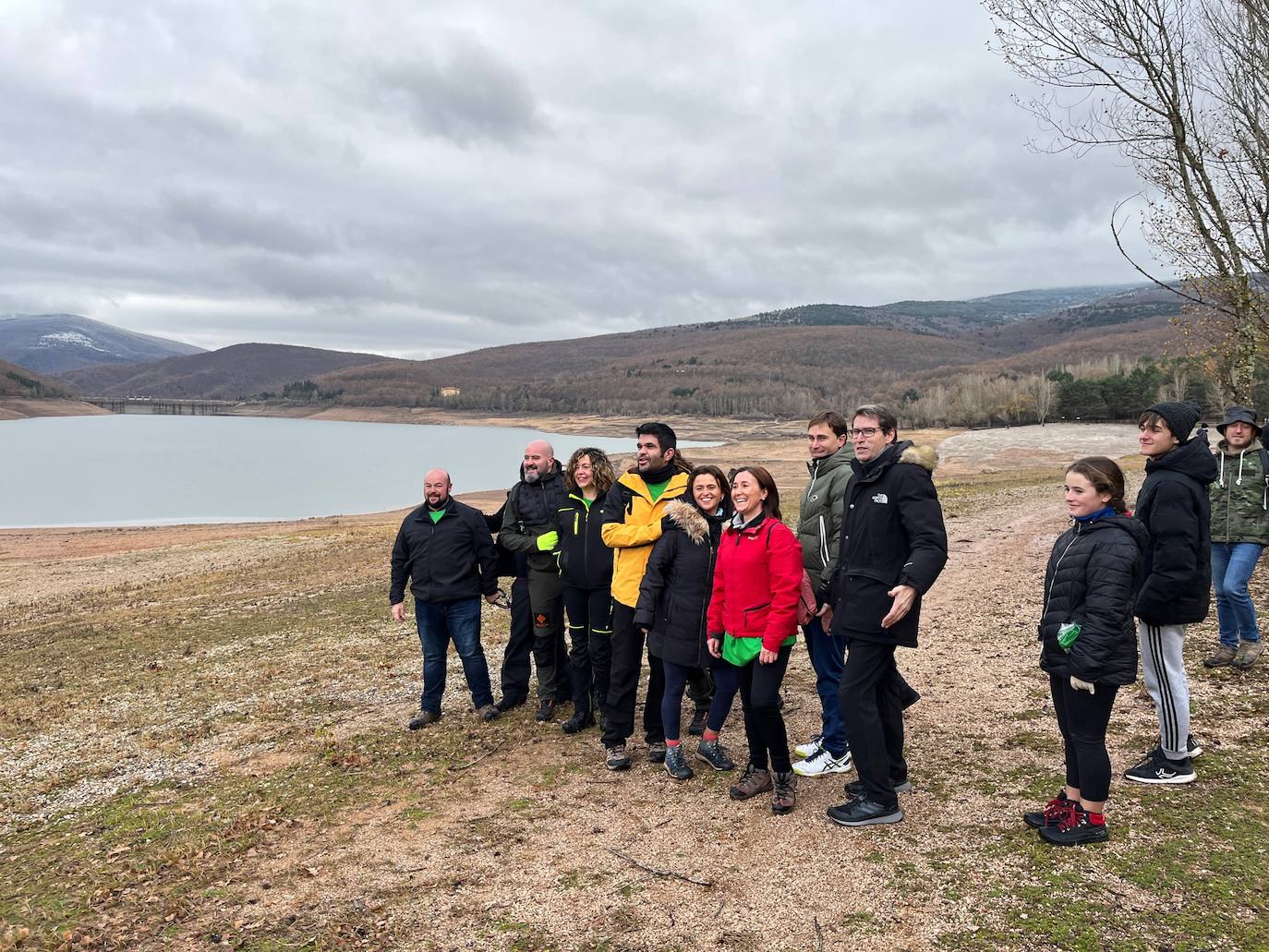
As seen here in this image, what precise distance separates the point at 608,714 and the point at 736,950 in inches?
87.6

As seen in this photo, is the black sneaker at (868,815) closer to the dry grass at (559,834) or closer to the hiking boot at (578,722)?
the dry grass at (559,834)

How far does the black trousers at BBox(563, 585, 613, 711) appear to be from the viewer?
19.3 ft

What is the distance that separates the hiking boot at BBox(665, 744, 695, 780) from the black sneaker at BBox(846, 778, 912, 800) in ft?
3.56

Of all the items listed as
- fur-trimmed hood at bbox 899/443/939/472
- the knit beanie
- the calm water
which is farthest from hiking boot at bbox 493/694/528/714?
the calm water

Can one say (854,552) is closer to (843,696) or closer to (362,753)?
(843,696)

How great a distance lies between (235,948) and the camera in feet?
12.5

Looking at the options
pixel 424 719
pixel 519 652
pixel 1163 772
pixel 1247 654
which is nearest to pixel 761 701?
pixel 1163 772

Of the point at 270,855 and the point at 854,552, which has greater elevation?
the point at 854,552

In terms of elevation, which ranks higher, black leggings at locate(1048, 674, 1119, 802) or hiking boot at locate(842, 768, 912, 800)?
black leggings at locate(1048, 674, 1119, 802)

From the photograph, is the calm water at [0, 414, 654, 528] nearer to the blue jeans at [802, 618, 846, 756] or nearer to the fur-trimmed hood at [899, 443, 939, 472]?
the blue jeans at [802, 618, 846, 756]

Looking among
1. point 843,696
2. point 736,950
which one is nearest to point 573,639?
point 843,696

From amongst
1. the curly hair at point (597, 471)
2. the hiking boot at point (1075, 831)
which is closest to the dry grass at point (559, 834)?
the hiking boot at point (1075, 831)

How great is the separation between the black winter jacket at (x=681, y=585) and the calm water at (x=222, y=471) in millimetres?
40173

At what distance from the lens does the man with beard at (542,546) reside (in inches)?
252
